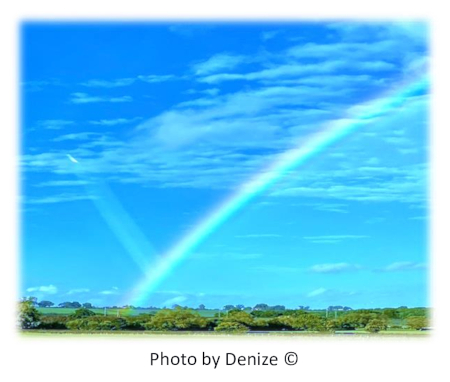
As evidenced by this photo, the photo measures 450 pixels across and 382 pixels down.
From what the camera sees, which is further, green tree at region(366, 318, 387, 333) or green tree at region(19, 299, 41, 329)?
green tree at region(366, 318, 387, 333)

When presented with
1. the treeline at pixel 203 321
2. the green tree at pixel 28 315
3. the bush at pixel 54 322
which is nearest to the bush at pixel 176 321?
the treeline at pixel 203 321

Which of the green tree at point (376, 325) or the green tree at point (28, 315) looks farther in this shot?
the green tree at point (376, 325)

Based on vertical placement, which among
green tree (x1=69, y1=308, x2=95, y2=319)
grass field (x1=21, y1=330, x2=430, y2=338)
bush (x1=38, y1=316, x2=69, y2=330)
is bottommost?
grass field (x1=21, y1=330, x2=430, y2=338)

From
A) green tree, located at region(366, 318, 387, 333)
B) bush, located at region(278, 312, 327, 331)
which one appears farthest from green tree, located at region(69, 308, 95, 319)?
green tree, located at region(366, 318, 387, 333)

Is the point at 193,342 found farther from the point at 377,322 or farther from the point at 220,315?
the point at 377,322

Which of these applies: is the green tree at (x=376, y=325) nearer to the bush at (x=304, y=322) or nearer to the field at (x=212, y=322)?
the field at (x=212, y=322)

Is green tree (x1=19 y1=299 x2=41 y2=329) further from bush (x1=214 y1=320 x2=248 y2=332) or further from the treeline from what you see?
bush (x1=214 y1=320 x2=248 y2=332)

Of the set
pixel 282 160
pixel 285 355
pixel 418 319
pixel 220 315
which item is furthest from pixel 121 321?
pixel 418 319
